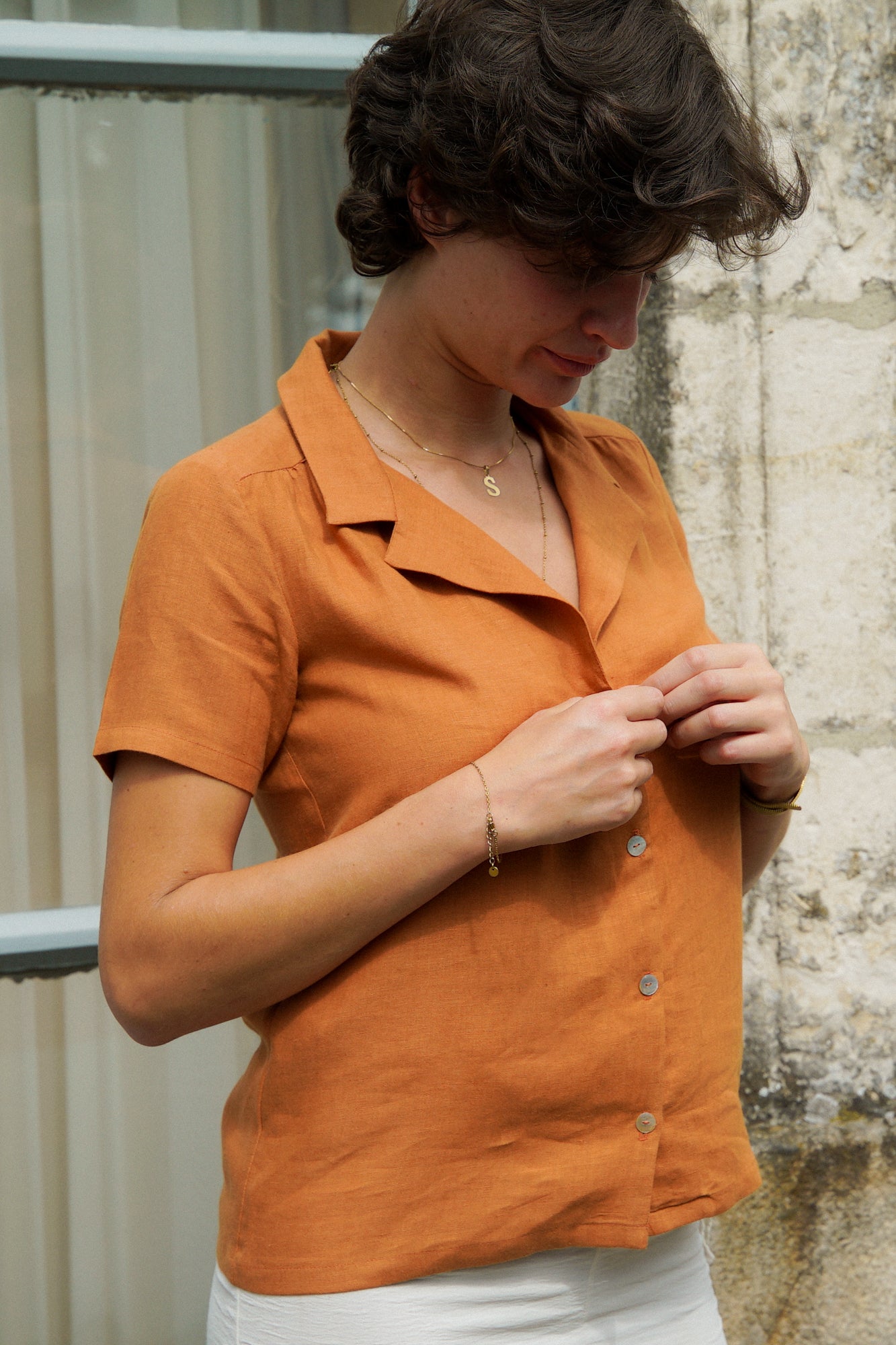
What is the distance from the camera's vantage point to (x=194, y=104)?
1.79 metres

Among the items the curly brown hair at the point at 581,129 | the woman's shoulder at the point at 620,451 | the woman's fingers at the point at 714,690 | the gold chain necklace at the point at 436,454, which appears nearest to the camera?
the curly brown hair at the point at 581,129

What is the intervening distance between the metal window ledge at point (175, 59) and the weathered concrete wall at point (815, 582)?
636mm

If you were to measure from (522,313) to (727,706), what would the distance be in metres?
0.43

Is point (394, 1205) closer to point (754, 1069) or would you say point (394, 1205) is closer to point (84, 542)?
point (754, 1069)

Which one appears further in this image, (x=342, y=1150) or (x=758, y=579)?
(x=758, y=579)

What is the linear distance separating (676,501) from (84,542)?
91 cm

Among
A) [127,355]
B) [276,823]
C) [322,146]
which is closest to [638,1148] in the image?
[276,823]

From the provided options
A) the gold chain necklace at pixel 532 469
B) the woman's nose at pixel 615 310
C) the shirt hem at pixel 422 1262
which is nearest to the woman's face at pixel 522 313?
the woman's nose at pixel 615 310

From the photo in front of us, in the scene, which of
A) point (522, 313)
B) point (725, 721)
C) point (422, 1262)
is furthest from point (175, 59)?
point (422, 1262)

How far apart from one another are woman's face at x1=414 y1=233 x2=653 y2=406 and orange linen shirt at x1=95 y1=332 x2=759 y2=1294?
16 cm

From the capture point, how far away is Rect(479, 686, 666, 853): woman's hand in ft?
3.30

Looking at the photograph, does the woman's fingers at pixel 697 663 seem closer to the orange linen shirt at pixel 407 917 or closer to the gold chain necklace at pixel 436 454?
the orange linen shirt at pixel 407 917

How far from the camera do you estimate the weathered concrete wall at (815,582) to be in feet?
5.52

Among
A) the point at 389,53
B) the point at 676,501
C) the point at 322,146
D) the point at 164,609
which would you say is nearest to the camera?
the point at 164,609
